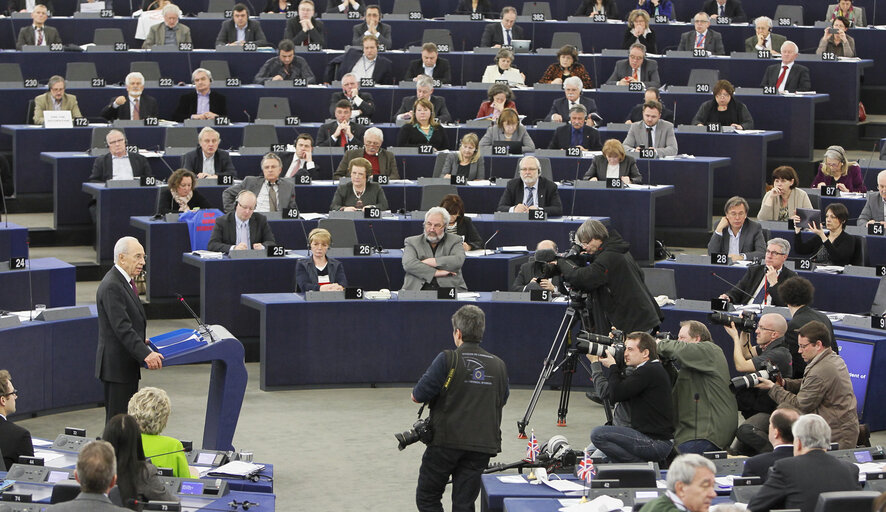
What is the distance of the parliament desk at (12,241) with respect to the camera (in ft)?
32.5

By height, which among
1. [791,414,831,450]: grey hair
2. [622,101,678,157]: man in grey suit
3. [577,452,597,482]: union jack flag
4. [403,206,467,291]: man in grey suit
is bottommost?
[577,452,597,482]: union jack flag

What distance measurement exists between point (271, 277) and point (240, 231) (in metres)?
0.46

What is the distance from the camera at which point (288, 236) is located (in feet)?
34.8

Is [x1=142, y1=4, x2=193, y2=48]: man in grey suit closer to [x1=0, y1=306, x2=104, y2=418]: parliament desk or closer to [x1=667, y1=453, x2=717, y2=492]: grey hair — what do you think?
[x1=0, y1=306, x2=104, y2=418]: parliament desk

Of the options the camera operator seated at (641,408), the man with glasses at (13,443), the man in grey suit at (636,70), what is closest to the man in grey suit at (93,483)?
the man with glasses at (13,443)

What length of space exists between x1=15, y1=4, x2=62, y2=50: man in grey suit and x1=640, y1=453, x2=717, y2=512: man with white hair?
10.8 meters

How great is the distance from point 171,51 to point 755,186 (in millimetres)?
6101

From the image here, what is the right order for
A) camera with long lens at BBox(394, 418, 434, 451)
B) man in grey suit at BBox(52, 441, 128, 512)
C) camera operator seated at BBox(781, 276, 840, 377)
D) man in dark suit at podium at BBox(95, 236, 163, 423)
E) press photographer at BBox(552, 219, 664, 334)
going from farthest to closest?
press photographer at BBox(552, 219, 664, 334) < camera operator seated at BBox(781, 276, 840, 377) < man in dark suit at podium at BBox(95, 236, 163, 423) < camera with long lens at BBox(394, 418, 434, 451) < man in grey suit at BBox(52, 441, 128, 512)

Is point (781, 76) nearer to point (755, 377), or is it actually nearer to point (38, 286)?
point (755, 377)

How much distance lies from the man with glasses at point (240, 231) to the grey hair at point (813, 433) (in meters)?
5.26

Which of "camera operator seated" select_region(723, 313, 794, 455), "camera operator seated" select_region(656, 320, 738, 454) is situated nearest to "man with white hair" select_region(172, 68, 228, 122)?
"camera operator seated" select_region(723, 313, 794, 455)

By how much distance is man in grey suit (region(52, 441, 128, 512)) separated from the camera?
459cm

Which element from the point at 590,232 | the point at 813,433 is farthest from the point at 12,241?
the point at 813,433

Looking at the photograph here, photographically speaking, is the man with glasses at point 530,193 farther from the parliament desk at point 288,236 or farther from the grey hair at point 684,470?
the grey hair at point 684,470
